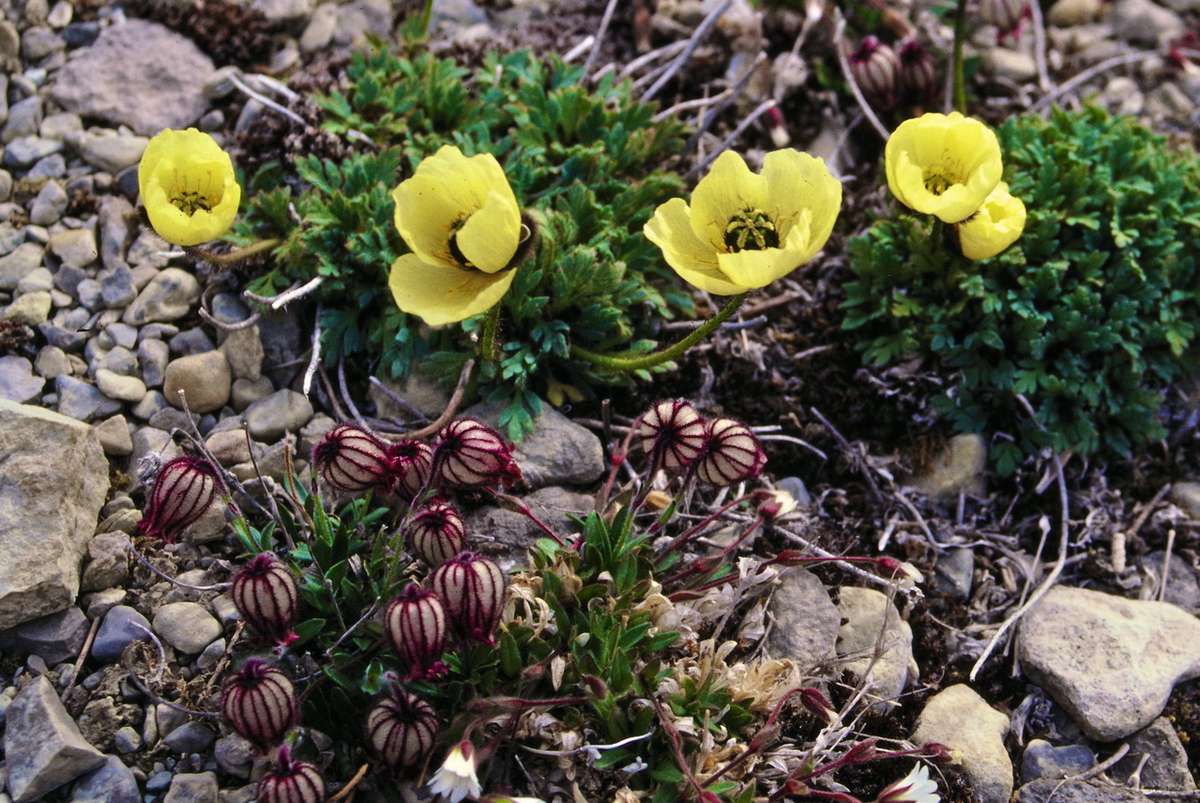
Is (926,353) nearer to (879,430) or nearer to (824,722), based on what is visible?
(879,430)

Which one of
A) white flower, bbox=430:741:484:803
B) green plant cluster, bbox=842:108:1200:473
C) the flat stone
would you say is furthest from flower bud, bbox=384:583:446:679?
green plant cluster, bbox=842:108:1200:473

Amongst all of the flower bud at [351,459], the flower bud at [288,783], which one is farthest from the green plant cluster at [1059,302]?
the flower bud at [288,783]

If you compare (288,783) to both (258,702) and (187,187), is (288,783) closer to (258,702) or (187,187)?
(258,702)

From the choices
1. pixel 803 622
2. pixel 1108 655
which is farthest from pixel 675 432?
pixel 1108 655

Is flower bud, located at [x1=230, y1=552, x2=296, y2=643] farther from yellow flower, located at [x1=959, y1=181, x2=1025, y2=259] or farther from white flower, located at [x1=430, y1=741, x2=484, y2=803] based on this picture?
yellow flower, located at [x1=959, y1=181, x2=1025, y2=259]

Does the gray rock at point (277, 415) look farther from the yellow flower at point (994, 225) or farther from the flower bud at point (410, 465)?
the yellow flower at point (994, 225)
